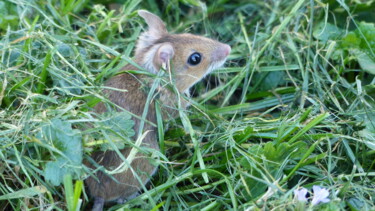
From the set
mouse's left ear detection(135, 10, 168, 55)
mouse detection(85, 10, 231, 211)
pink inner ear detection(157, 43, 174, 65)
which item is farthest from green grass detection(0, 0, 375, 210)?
pink inner ear detection(157, 43, 174, 65)

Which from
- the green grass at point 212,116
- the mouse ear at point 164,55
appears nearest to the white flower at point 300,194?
the green grass at point 212,116

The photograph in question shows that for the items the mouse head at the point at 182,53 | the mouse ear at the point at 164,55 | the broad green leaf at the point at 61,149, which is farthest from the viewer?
the mouse head at the point at 182,53

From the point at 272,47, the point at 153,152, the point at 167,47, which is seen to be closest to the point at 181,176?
the point at 153,152

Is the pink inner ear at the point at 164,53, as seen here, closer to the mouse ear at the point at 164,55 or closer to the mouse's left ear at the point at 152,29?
the mouse ear at the point at 164,55

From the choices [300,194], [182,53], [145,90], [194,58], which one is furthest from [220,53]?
[300,194]

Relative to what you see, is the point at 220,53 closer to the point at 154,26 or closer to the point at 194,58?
the point at 194,58

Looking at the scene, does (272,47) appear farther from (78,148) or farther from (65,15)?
(78,148)

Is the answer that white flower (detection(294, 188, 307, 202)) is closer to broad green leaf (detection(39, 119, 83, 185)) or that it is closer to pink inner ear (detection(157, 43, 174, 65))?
broad green leaf (detection(39, 119, 83, 185))
